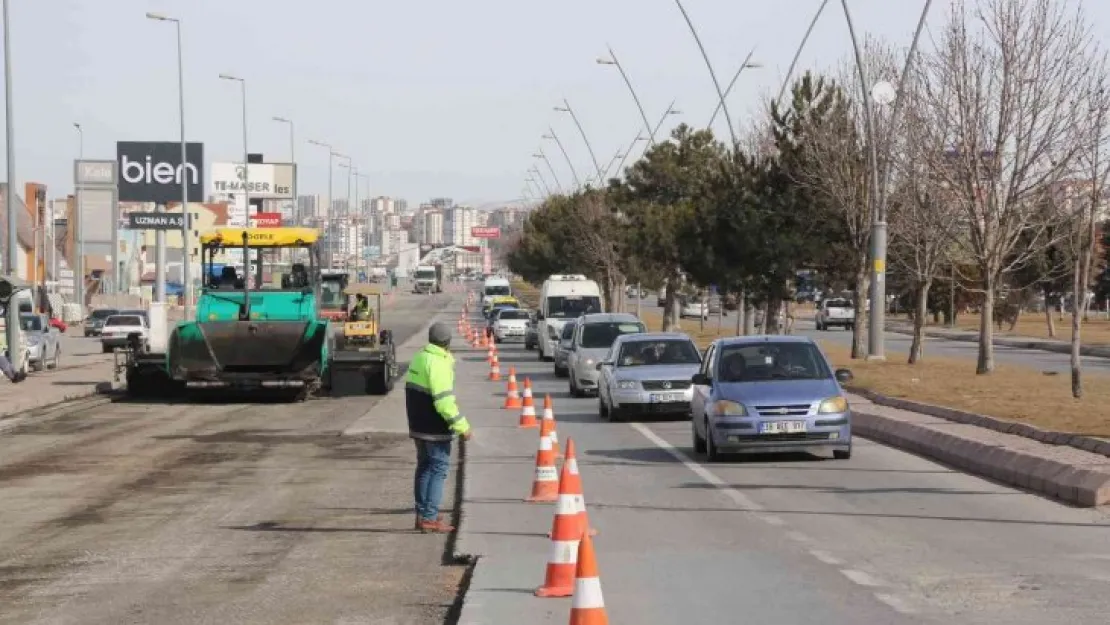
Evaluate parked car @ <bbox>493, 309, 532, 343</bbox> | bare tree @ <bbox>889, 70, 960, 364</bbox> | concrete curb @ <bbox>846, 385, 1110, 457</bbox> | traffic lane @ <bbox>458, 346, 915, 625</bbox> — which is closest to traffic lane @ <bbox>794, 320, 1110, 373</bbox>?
bare tree @ <bbox>889, 70, 960, 364</bbox>

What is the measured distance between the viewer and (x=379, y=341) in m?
41.2

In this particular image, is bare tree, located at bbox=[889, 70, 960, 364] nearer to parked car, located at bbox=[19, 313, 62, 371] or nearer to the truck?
parked car, located at bbox=[19, 313, 62, 371]

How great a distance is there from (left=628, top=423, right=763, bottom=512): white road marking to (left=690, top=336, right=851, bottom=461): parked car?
34cm

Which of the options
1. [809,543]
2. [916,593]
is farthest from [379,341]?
[916,593]

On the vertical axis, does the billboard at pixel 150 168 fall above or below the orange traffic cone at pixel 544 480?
above

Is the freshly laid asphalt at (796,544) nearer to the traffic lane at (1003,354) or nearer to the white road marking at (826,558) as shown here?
the white road marking at (826,558)

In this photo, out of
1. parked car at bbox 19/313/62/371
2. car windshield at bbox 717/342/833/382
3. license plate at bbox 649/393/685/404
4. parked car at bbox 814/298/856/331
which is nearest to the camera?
car windshield at bbox 717/342/833/382

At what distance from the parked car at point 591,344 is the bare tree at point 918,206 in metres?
6.36

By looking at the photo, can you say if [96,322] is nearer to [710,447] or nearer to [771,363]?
[771,363]

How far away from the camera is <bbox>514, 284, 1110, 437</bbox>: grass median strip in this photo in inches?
929

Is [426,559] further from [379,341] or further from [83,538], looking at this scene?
[379,341]

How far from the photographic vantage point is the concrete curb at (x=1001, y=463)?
52.7 ft

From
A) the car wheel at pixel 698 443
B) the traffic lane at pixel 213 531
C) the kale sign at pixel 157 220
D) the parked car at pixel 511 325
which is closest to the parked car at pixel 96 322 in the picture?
the parked car at pixel 511 325

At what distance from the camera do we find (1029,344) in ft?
205
